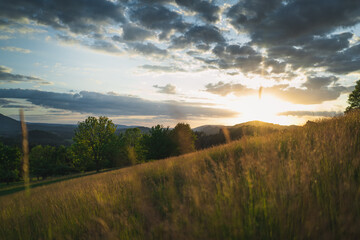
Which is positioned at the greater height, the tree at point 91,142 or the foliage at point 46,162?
the tree at point 91,142

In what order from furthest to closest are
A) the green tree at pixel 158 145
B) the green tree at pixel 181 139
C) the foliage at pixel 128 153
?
the foliage at pixel 128 153
the green tree at pixel 181 139
the green tree at pixel 158 145

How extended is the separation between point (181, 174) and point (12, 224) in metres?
5.53

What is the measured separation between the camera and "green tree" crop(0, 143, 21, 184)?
135 ft

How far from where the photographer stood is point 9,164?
44.6m

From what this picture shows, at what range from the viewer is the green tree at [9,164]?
135 feet

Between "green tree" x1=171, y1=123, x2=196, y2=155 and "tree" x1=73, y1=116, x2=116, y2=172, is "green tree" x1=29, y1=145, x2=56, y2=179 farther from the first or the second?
"green tree" x1=171, y1=123, x2=196, y2=155

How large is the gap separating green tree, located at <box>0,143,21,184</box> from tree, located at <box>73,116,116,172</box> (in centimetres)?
1643

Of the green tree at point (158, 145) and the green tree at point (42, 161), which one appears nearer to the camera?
the green tree at point (158, 145)

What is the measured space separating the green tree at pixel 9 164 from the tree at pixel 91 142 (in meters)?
16.4

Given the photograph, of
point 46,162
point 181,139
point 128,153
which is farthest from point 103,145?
point 46,162

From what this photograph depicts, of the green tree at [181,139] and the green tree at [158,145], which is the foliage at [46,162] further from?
the green tree at [181,139]

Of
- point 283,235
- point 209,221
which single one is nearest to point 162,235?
point 209,221

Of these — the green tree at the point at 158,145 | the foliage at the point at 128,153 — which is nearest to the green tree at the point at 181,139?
the green tree at the point at 158,145

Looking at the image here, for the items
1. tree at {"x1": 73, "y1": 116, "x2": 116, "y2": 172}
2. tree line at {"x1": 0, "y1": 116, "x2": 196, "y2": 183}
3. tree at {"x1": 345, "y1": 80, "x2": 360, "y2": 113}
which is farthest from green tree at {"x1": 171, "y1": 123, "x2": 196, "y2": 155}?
tree at {"x1": 345, "y1": 80, "x2": 360, "y2": 113}
